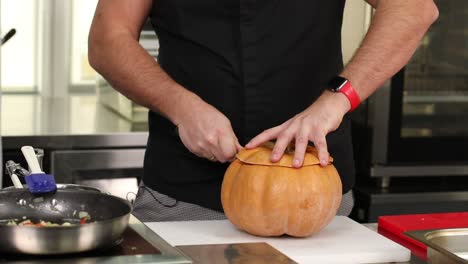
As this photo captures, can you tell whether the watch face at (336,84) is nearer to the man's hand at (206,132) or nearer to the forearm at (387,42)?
the forearm at (387,42)

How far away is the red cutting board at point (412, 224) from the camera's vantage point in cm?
178

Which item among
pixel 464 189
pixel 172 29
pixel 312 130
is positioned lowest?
pixel 464 189

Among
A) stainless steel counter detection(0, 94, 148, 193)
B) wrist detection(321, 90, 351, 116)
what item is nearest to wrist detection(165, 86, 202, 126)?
wrist detection(321, 90, 351, 116)

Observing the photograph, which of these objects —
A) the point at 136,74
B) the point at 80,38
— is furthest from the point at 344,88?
the point at 80,38

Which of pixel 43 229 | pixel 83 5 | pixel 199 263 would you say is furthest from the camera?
pixel 83 5

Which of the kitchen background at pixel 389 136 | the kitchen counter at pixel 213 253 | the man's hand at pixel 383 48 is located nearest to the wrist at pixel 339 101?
the man's hand at pixel 383 48

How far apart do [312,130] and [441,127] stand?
5.03 feet

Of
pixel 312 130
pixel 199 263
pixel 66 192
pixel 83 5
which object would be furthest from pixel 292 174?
pixel 83 5

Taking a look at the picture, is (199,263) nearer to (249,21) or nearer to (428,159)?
(249,21)

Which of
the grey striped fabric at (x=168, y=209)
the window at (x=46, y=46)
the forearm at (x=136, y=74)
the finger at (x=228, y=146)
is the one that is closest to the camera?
the finger at (x=228, y=146)

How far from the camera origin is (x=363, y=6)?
9.91 feet

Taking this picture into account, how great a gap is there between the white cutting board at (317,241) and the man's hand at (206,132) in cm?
13

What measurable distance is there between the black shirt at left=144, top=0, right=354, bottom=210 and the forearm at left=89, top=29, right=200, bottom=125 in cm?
9

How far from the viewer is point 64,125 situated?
318 cm
